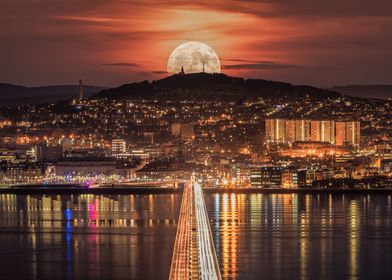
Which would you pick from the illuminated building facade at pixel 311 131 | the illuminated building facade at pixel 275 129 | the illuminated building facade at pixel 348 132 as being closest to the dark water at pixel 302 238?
the illuminated building facade at pixel 348 132

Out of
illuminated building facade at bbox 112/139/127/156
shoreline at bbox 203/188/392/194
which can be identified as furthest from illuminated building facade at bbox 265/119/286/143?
shoreline at bbox 203/188/392/194

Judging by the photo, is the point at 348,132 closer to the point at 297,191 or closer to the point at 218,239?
the point at 297,191

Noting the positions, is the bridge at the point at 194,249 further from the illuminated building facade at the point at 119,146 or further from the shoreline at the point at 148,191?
the illuminated building facade at the point at 119,146

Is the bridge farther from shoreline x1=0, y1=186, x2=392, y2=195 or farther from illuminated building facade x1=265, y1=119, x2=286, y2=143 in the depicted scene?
illuminated building facade x1=265, y1=119, x2=286, y2=143

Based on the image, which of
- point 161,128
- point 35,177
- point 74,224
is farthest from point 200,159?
point 74,224

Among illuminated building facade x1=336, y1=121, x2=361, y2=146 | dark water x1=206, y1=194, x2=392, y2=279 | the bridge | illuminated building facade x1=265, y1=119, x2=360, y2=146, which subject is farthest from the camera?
illuminated building facade x1=265, y1=119, x2=360, y2=146

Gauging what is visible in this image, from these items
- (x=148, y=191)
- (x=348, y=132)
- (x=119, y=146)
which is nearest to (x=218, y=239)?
(x=148, y=191)

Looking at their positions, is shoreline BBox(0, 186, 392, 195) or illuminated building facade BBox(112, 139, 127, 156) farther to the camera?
illuminated building facade BBox(112, 139, 127, 156)
